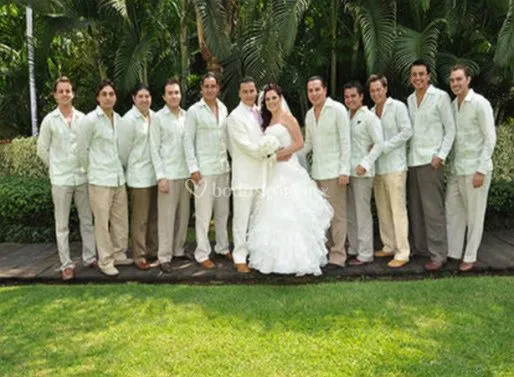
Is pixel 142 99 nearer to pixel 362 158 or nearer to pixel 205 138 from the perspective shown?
pixel 205 138

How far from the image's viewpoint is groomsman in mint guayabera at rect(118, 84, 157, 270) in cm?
619

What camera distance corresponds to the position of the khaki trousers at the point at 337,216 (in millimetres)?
6160

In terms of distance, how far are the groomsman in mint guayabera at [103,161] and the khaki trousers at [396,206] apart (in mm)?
2891

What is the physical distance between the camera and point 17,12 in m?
13.8

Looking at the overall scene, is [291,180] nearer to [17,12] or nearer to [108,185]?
[108,185]

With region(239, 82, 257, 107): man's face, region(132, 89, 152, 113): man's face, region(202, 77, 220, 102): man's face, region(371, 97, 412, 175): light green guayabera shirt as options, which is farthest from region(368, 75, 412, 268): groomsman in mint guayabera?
region(132, 89, 152, 113): man's face

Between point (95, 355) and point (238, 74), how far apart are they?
557 cm

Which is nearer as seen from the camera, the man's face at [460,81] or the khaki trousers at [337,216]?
the man's face at [460,81]

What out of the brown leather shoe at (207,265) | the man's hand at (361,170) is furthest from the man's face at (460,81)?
the brown leather shoe at (207,265)

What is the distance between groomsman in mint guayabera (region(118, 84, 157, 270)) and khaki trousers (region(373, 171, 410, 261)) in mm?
2573

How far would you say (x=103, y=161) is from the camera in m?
5.95

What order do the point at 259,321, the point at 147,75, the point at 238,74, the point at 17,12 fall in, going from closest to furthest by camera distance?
the point at 259,321 < the point at 238,74 < the point at 147,75 < the point at 17,12

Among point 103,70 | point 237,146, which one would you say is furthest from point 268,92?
point 103,70

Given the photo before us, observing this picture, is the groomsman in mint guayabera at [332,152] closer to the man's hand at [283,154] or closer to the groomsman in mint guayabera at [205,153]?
the man's hand at [283,154]
